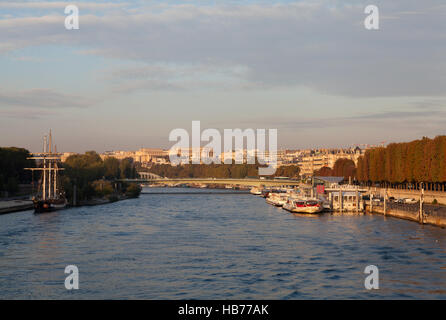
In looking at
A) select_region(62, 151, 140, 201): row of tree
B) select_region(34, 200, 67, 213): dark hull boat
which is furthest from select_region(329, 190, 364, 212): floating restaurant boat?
select_region(62, 151, 140, 201): row of tree

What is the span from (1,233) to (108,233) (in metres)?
7.29

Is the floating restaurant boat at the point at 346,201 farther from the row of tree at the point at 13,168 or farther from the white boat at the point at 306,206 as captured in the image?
the row of tree at the point at 13,168

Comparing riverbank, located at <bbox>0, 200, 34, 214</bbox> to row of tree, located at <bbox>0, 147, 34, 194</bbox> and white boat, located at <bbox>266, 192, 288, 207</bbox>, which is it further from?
white boat, located at <bbox>266, 192, 288, 207</bbox>

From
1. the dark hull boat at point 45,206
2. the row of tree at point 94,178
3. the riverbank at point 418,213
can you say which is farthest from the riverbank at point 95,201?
the riverbank at point 418,213

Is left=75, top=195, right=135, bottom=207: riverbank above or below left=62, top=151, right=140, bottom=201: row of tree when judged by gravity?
below

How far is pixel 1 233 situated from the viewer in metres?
45.2

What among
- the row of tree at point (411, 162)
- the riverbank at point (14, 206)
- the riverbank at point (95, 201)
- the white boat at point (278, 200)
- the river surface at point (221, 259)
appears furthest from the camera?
the white boat at point (278, 200)

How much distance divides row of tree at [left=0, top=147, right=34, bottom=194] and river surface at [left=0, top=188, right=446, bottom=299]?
121 ft

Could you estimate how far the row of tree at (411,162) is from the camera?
6464 centimetres

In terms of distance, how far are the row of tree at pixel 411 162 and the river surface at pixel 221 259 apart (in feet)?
45.6

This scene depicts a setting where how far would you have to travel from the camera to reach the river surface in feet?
84.3
